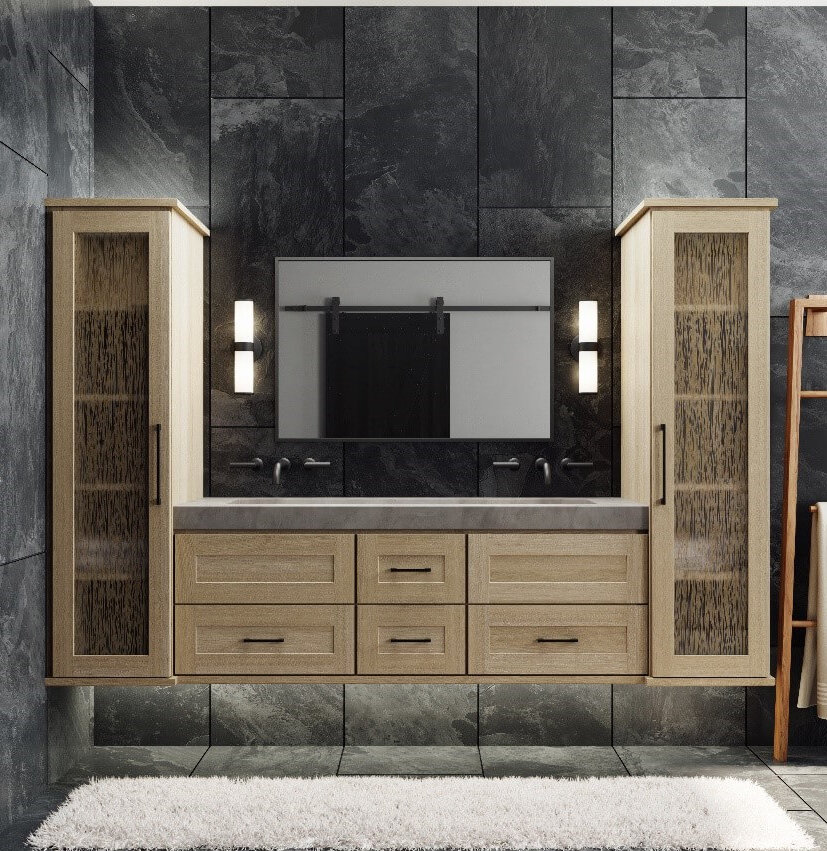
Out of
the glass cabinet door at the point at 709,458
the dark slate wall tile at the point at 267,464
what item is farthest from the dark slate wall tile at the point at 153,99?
the glass cabinet door at the point at 709,458

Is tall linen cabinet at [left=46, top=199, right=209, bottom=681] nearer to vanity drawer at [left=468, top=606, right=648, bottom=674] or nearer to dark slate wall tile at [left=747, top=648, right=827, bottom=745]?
vanity drawer at [left=468, top=606, right=648, bottom=674]

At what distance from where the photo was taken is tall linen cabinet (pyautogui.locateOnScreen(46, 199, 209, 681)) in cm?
284

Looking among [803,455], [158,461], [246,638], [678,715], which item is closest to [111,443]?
[158,461]

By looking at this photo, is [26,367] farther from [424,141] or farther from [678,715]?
→ [678,715]

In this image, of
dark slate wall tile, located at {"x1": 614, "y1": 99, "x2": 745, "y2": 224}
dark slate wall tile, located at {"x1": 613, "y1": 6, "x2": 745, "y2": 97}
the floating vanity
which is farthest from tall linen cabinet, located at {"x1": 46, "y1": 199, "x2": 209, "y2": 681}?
dark slate wall tile, located at {"x1": 613, "y1": 6, "x2": 745, "y2": 97}

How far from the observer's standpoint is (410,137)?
3307mm

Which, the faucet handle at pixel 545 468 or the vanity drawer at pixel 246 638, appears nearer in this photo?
the vanity drawer at pixel 246 638

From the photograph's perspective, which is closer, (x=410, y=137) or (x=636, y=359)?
(x=636, y=359)

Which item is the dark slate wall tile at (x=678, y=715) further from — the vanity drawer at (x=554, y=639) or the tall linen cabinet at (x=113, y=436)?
the tall linen cabinet at (x=113, y=436)

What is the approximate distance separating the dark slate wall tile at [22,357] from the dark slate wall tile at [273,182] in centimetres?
70

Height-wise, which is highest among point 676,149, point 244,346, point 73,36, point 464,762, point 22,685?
point 73,36

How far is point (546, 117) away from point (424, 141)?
49 cm

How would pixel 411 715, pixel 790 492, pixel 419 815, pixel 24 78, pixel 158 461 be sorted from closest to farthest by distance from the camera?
pixel 419 815 → pixel 24 78 → pixel 158 461 → pixel 790 492 → pixel 411 715

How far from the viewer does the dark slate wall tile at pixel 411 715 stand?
3.21m
